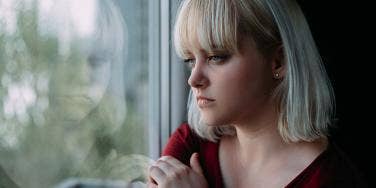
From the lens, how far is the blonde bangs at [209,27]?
950mm

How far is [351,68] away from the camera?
1.37 metres

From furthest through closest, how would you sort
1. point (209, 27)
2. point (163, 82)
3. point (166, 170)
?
point (163, 82), point (166, 170), point (209, 27)

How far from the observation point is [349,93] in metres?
1.38

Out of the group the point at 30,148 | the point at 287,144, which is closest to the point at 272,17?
the point at 287,144

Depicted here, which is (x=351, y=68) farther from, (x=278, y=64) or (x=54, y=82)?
(x=54, y=82)

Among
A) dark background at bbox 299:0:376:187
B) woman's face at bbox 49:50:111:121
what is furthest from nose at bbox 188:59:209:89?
dark background at bbox 299:0:376:187

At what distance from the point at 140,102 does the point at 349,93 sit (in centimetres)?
54

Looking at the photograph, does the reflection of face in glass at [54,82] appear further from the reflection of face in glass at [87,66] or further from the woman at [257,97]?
the woman at [257,97]

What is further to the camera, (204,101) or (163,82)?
(163,82)

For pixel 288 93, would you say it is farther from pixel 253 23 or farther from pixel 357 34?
pixel 357 34

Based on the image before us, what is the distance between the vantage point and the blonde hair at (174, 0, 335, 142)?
0.96m

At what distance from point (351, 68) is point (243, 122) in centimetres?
46

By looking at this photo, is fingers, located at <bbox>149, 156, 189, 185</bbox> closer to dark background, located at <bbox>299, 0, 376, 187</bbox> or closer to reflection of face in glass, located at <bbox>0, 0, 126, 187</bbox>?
reflection of face in glass, located at <bbox>0, 0, 126, 187</bbox>

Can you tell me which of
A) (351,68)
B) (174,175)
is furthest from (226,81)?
(351,68)
